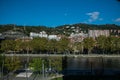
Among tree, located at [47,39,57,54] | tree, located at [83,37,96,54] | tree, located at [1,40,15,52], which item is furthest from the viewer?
tree, located at [83,37,96,54]

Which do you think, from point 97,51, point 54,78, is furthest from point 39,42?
point 54,78

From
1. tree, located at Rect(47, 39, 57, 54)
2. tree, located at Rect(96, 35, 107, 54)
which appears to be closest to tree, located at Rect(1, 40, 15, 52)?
tree, located at Rect(47, 39, 57, 54)

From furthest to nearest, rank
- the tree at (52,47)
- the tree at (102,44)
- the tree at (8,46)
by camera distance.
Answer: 1. the tree at (8,46)
2. the tree at (52,47)
3. the tree at (102,44)

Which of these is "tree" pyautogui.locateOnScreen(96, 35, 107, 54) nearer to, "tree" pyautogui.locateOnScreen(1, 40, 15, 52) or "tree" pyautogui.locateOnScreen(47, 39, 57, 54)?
"tree" pyautogui.locateOnScreen(47, 39, 57, 54)

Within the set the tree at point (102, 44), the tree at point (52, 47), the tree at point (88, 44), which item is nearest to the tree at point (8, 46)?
the tree at point (52, 47)

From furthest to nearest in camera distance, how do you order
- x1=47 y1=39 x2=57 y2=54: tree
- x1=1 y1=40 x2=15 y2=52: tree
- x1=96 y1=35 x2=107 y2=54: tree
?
x1=1 y1=40 x2=15 y2=52: tree → x1=47 y1=39 x2=57 y2=54: tree → x1=96 y1=35 x2=107 y2=54: tree

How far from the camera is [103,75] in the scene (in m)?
16.3

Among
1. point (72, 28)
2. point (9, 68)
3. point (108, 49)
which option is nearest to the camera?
point (9, 68)

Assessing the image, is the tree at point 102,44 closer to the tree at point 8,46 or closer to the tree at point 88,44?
the tree at point 88,44

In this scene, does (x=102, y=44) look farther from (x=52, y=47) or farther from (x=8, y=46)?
(x=8, y=46)

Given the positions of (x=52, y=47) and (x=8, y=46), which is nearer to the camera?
(x=52, y=47)

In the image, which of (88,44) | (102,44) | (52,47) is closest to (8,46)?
(52,47)

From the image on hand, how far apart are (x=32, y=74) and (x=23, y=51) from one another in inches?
963

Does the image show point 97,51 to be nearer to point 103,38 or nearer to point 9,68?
point 103,38
